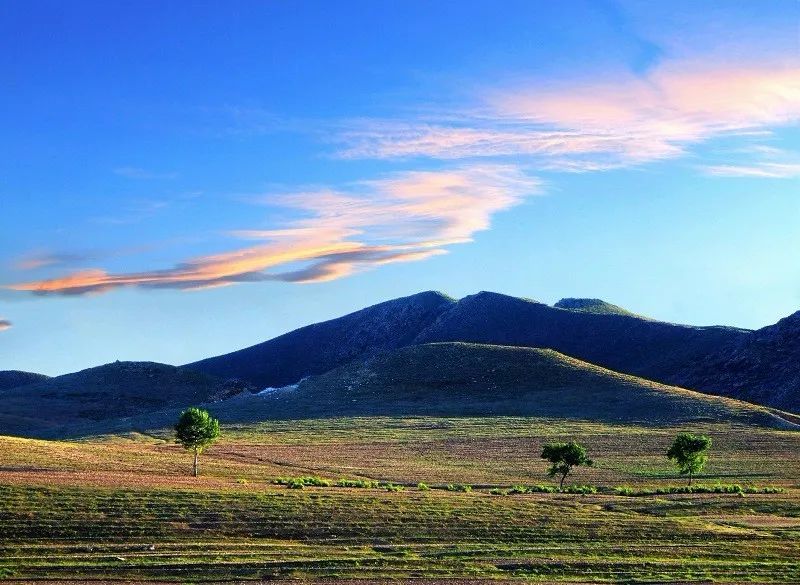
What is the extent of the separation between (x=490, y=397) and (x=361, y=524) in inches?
4568

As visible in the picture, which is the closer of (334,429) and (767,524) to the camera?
(767,524)

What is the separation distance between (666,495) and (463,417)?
71.0 metres

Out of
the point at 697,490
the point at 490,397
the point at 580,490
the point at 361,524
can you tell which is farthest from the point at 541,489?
the point at 490,397

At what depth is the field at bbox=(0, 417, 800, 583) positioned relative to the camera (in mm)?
45094

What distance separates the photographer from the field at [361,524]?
45.1m

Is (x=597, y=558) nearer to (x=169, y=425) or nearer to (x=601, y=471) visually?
(x=601, y=471)

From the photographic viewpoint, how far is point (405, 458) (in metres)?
109

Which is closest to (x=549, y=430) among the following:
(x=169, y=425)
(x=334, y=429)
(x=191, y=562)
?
(x=334, y=429)

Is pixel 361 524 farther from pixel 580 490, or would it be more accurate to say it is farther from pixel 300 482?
pixel 580 490

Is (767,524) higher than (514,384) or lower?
lower

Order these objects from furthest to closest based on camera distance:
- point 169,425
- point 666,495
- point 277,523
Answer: point 169,425 < point 666,495 < point 277,523

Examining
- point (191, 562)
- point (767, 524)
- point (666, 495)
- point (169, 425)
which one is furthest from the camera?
point (169, 425)

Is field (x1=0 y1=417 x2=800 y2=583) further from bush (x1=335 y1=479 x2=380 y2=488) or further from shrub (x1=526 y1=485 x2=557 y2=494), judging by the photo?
shrub (x1=526 y1=485 x2=557 y2=494)

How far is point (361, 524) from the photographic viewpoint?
184ft
